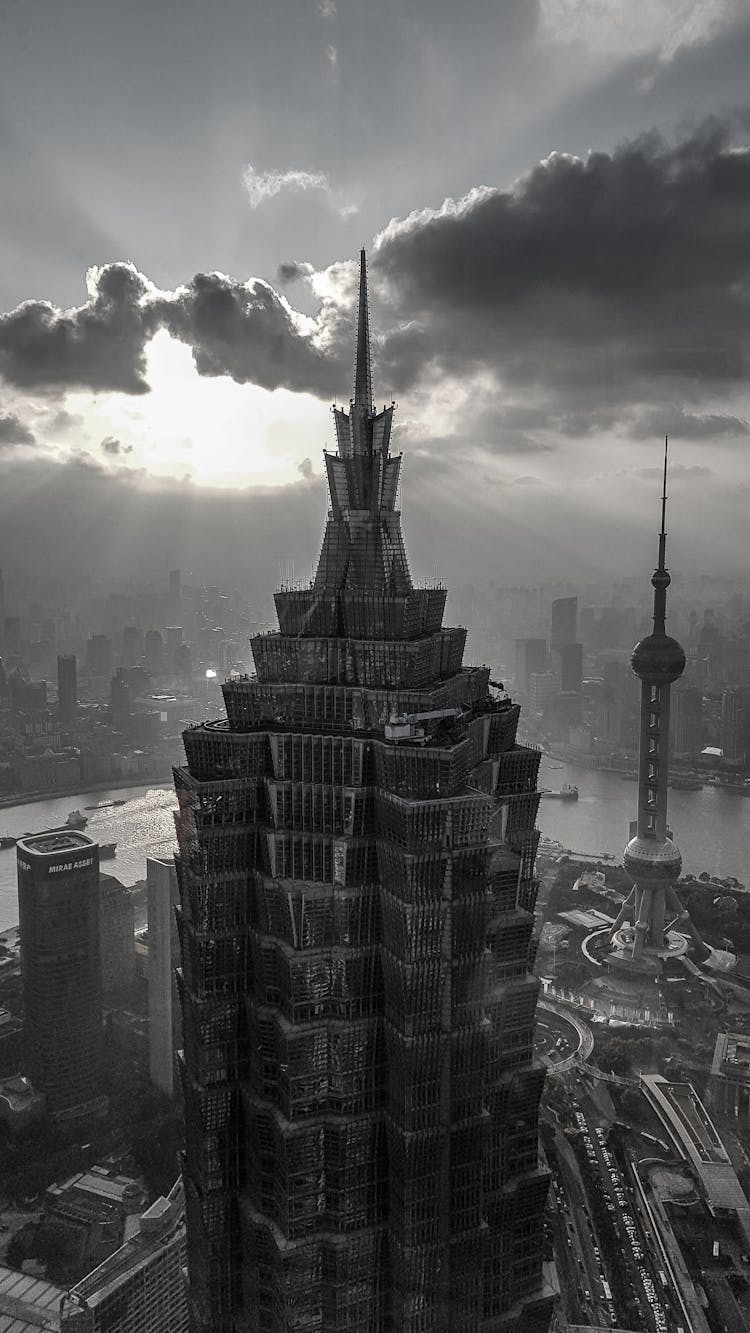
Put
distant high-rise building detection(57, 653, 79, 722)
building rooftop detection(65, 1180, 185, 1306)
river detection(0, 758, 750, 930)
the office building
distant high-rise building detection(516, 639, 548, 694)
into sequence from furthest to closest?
distant high-rise building detection(516, 639, 548, 694) → distant high-rise building detection(57, 653, 79, 722) → river detection(0, 758, 750, 930) → the office building → building rooftop detection(65, 1180, 185, 1306)

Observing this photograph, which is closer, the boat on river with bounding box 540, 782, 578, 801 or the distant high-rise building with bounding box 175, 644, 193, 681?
the boat on river with bounding box 540, 782, 578, 801

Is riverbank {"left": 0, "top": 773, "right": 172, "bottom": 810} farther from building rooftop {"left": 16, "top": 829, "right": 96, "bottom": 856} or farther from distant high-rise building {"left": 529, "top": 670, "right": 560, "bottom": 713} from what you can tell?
building rooftop {"left": 16, "top": 829, "right": 96, "bottom": 856}

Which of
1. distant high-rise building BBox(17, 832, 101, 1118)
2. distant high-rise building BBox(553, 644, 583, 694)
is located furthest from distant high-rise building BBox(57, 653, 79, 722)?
distant high-rise building BBox(17, 832, 101, 1118)

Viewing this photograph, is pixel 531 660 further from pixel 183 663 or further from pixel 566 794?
pixel 183 663

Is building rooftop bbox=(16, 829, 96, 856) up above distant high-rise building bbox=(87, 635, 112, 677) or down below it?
below

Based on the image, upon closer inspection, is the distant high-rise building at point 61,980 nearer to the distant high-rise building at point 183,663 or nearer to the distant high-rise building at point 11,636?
the distant high-rise building at point 183,663

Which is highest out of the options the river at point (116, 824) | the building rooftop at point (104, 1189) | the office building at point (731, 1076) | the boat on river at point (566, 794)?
the boat on river at point (566, 794)

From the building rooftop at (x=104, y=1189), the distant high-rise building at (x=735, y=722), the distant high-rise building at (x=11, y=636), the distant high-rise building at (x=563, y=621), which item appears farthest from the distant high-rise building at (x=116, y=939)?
the distant high-rise building at (x=11, y=636)

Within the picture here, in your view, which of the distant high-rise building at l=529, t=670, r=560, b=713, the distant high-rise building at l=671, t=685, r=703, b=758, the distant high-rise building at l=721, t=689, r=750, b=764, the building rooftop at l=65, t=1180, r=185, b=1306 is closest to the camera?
the building rooftop at l=65, t=1180, r=185, b=1306
